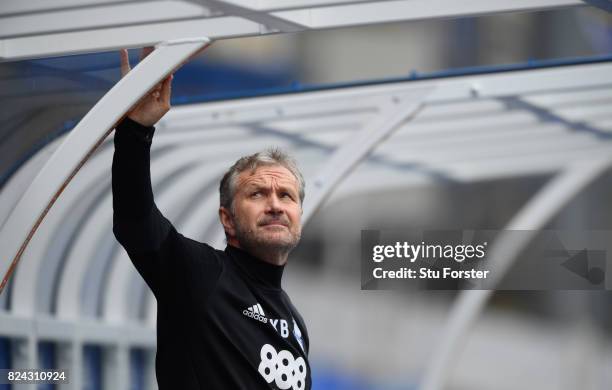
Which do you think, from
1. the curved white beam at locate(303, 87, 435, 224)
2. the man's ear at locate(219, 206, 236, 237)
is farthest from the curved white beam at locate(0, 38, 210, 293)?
the curved white beam at locate(303, 87, 435, 224)

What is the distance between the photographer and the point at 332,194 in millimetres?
10992

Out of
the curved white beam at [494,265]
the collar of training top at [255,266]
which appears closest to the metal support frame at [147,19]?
the collar of training top at [255,266]

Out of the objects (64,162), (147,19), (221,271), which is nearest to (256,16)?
(147,19)

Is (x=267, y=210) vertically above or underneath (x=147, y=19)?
underneath

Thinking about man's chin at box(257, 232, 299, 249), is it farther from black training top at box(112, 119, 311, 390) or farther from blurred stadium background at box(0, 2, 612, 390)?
blurred stadium background at box(0, 2, 612, 390)

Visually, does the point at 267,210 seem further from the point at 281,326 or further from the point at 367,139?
the point at 367,139

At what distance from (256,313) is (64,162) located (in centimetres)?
127

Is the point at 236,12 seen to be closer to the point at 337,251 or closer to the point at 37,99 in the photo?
the point at 37,99

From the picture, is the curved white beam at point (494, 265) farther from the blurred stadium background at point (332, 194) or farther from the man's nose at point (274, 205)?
the man's nose at point (274, 205)

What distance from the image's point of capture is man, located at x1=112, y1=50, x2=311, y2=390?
3.18m

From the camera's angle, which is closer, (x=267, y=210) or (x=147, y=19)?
(x=267, y=210)

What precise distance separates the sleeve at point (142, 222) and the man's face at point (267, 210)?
21 cm

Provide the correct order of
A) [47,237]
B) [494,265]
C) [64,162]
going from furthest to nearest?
[494,265], [47,237], [64,162]

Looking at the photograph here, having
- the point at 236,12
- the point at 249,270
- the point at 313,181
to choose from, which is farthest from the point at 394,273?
the point at 249,270
